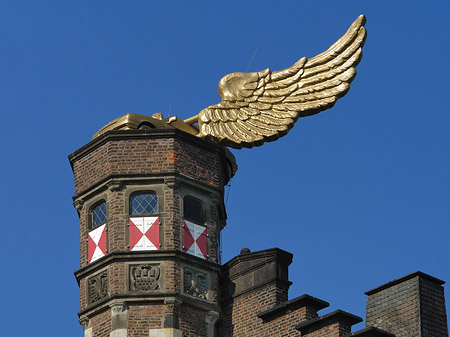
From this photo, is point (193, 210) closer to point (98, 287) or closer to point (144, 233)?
point (144, 233)

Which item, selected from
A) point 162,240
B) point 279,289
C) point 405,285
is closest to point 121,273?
point 162,240

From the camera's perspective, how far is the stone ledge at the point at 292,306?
123 feet

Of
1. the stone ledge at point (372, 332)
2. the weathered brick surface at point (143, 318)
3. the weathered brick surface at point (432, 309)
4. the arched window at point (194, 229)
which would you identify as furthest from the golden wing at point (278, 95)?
the stone ledge at point (372, 332)

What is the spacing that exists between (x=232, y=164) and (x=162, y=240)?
3.71 metres

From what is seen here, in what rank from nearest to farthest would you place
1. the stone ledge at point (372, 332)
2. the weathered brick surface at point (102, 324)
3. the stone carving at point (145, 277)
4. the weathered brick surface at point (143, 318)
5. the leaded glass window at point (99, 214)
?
the stone ledge at point (372, 332) → the weathered brick surface at point (143, 318) → the weathered brick surface at point (102, 324) → the stone carving at point (145, 277) → the leaded glass window at point (99, 214)

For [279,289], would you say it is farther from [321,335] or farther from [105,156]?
[105,156]

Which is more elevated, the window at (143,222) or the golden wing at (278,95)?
the golden wing at (278,95)

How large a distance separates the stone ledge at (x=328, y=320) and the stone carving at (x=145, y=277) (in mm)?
3717

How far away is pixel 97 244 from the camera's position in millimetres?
39875

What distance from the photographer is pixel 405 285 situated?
37.0 m

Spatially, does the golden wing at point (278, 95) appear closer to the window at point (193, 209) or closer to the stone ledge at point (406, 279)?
the window at point (193, 209)

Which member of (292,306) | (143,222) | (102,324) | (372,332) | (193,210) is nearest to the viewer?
(372,332)

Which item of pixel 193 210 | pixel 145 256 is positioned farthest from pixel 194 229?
pixel 145 256

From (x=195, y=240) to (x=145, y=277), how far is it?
5.63 feet
